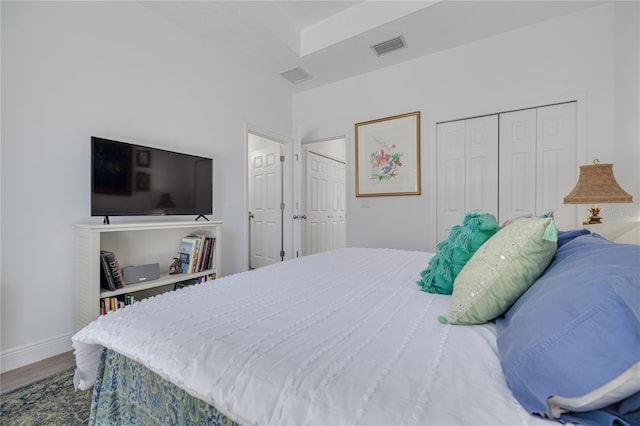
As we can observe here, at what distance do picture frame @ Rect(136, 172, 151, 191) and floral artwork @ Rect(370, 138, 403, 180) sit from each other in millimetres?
2546

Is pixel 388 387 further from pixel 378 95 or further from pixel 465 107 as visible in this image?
pixel 378 95

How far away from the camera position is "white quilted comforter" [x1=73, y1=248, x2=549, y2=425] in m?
0.51

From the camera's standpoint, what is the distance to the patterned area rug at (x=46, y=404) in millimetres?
1255

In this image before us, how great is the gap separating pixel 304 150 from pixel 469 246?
136 inches

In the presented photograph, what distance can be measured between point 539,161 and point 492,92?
0.87 m

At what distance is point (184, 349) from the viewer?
2.34 ft

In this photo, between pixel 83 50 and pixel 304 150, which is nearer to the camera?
pixel 83 50

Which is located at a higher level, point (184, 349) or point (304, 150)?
point (304, 150)

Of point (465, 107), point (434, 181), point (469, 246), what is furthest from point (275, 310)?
point (465, 107)

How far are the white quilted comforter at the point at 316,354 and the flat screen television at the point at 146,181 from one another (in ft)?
4.68

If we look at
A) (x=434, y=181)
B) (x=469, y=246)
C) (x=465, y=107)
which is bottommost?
(x=469, y=246)

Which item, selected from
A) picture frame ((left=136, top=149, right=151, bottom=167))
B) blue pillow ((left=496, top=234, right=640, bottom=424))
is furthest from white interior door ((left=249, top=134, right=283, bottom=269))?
blue pillow ((left=496, top=234, right=640, bottom=424))

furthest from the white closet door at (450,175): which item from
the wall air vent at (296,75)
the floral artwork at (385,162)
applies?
the wall air vent at (296,75)

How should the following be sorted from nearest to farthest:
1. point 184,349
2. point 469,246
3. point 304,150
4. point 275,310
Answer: point 184,349, point 275,310, point 469,246, point 304,150
